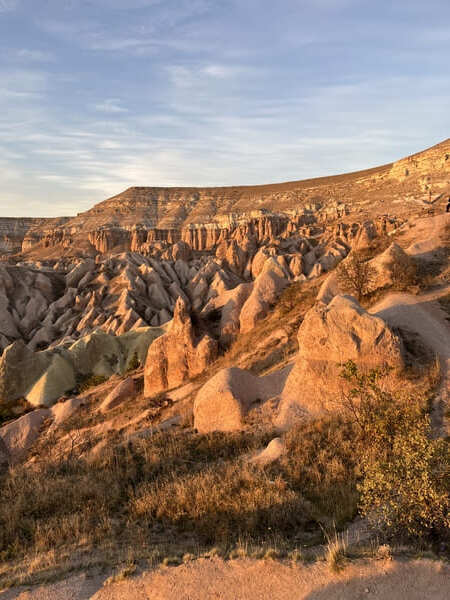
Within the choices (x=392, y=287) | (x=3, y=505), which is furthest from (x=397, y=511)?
(x=392, y=287)

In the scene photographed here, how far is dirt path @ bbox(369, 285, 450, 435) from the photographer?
10.5 m

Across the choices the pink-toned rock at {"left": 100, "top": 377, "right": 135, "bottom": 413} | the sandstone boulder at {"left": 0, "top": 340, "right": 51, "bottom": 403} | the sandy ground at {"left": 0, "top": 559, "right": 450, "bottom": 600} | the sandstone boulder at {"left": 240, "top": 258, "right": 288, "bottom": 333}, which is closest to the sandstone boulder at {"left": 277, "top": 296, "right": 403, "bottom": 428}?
the sandy ground at {"left": 0, "top": 559, "right": 450, "bottom": 600}

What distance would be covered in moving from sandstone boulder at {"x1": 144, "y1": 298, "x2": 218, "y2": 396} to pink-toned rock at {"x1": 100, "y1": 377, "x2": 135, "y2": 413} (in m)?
1.06

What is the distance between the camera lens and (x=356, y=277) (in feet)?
55.1

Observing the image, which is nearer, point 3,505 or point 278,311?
point 3,505

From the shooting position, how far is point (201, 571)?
5039mm

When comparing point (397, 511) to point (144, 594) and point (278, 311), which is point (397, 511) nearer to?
point (144, 594)

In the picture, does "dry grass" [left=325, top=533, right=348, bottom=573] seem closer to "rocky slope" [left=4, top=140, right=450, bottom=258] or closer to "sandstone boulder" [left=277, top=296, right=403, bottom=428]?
"sandstone boulder" [left=277, top=296, right=403, bottom=428]

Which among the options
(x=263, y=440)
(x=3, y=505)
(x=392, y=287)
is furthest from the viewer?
(x=392, y=287)

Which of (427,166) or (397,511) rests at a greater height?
(427,166)

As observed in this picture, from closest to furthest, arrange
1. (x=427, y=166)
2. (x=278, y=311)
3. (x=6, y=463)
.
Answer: (x=6, y=463)
(x=278, y=311)
(x=427, y=166)

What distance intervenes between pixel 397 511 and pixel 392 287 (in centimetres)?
1196

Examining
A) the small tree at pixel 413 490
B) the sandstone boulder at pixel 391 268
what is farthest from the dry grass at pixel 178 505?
the sandstone boulder at pixel 391 268

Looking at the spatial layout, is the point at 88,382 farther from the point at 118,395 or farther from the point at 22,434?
the point at 118,395
